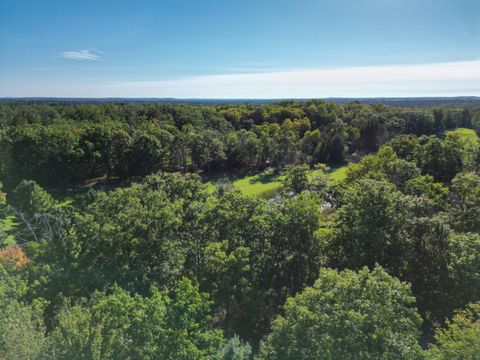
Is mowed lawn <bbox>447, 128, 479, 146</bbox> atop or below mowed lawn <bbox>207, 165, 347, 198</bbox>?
atop

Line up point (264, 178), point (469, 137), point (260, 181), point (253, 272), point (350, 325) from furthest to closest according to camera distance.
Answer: point (469, 137)
point (264, 178)
point (260, 181)
point (253, 272)
point (350, 325)

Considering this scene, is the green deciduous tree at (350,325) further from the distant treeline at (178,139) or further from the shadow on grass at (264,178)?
the distant treeline at (178,139)

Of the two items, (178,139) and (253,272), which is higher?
(178,139)

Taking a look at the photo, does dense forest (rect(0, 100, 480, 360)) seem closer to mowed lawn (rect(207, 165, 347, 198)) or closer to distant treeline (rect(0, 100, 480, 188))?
mowed lawn (rect(207, 165, 347, 198))

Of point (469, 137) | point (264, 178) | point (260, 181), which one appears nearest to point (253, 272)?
point (260, 181)

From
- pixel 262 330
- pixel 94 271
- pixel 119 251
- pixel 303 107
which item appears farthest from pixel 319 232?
pixel 303 107

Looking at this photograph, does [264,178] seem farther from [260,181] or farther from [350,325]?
[350,325]

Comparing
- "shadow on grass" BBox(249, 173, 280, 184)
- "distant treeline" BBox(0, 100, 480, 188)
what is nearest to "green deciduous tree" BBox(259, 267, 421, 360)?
"shadow on grass" BBox(249, 173, 280, 184)

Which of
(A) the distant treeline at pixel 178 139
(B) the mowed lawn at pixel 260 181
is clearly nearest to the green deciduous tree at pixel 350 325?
(B) the mowed lawn at pixel 260 181
